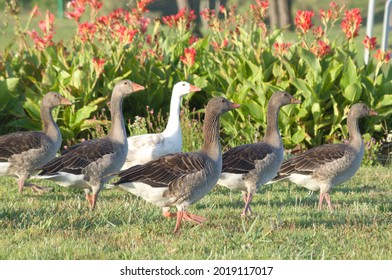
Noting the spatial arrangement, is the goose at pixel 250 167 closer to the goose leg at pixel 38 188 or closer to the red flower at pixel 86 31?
the goose leg at pixel 38 188

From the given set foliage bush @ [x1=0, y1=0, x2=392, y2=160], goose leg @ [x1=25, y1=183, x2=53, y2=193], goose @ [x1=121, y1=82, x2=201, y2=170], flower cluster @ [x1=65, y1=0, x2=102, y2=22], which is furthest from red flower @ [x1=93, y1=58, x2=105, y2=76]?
goose leg @ [x1=25, y1=183, x2=53, y2=193]

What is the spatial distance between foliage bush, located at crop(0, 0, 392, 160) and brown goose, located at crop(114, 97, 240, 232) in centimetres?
487

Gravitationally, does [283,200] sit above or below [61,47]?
below

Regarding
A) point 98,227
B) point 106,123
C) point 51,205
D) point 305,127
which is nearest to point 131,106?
point 106,123

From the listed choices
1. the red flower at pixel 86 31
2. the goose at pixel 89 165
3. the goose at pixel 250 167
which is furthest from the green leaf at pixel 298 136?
the goose at pixel 89 165

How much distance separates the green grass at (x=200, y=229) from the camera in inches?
292

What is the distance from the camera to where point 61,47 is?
14508 millimetres

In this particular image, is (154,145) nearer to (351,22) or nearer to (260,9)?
(260,9)

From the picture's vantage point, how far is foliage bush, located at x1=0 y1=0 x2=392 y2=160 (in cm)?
1342

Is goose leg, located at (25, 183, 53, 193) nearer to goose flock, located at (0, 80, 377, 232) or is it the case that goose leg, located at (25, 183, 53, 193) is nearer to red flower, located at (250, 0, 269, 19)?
goose flock, located at (0, 80, 377, 232)

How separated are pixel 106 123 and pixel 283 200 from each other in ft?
13.1
